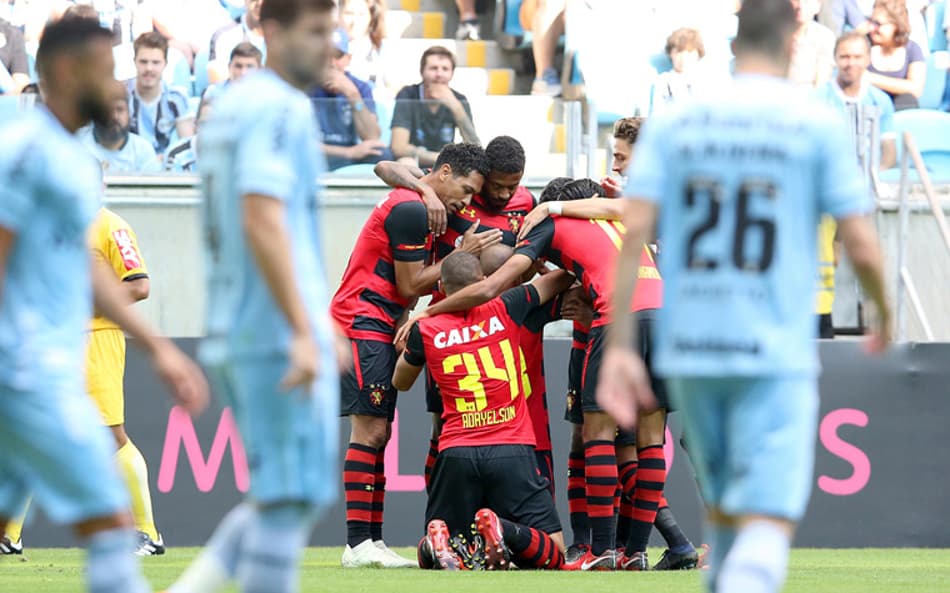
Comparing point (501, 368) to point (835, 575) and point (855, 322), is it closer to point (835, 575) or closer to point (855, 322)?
point (835, 575)

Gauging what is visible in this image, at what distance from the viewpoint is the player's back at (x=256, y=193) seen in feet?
14.0

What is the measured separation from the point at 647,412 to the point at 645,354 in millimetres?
315

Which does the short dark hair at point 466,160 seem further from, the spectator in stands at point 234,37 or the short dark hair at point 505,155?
the spectator in stands at point 234,37

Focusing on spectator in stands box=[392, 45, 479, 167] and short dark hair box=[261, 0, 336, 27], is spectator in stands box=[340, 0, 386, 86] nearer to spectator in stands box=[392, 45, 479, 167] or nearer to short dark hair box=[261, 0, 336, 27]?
spectator in stands box=[392, 45, 479, 167]

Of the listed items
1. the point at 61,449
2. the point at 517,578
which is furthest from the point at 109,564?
the point at 517,578

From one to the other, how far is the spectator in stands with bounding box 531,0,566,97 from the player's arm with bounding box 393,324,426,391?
225 inches

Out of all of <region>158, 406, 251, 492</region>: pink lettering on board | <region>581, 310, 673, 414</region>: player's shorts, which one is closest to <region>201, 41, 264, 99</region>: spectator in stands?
<region>158, 406, 251, 492</region>: pink lettering on board

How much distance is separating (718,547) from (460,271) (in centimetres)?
437

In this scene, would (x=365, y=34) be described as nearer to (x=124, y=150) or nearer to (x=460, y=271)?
(x=124, y=150)

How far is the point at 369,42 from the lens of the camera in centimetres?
1392

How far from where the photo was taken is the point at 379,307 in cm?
939

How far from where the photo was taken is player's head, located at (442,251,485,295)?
29.4 ft

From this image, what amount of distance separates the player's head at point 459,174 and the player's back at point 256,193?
16.0ft

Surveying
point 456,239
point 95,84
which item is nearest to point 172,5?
point 456,239
